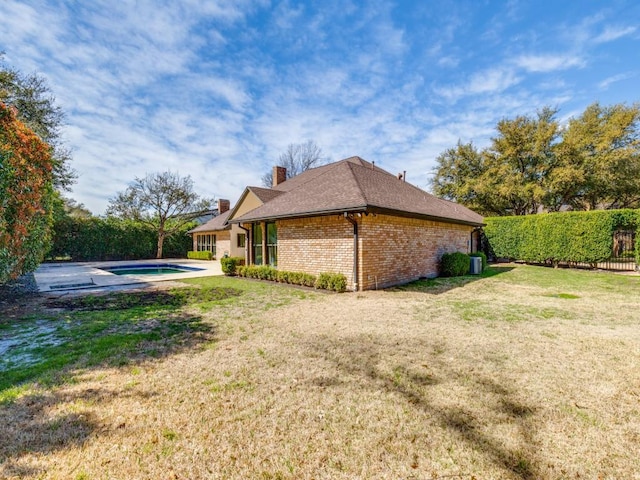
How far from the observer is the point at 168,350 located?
4.45 meters

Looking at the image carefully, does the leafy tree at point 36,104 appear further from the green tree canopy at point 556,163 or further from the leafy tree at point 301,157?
the green tree canopy at point 556,163

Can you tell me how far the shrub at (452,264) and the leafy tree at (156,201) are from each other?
23.8m

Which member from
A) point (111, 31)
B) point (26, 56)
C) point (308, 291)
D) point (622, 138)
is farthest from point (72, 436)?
point (622, 138)

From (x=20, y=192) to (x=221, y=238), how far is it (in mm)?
17976

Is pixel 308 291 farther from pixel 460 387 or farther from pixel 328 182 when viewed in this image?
pixel 460 387

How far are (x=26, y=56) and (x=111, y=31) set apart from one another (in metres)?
4.14

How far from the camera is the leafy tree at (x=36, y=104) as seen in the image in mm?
16136

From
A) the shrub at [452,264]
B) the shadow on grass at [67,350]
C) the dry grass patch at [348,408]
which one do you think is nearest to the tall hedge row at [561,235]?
the shrub at [452,264]

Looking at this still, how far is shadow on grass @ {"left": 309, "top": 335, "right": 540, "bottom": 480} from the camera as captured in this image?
2.33m

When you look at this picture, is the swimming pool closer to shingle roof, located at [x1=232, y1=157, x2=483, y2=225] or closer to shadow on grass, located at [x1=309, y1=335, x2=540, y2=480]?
shingle roof, located at [x1=232, y1=157, x2=483, y2=225]

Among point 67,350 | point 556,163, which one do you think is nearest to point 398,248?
point 67,350

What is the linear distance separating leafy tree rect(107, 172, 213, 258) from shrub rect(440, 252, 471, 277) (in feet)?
78.2

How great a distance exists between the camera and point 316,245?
35.2 ft

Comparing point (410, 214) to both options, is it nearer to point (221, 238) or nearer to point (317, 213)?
point (317, 213)
